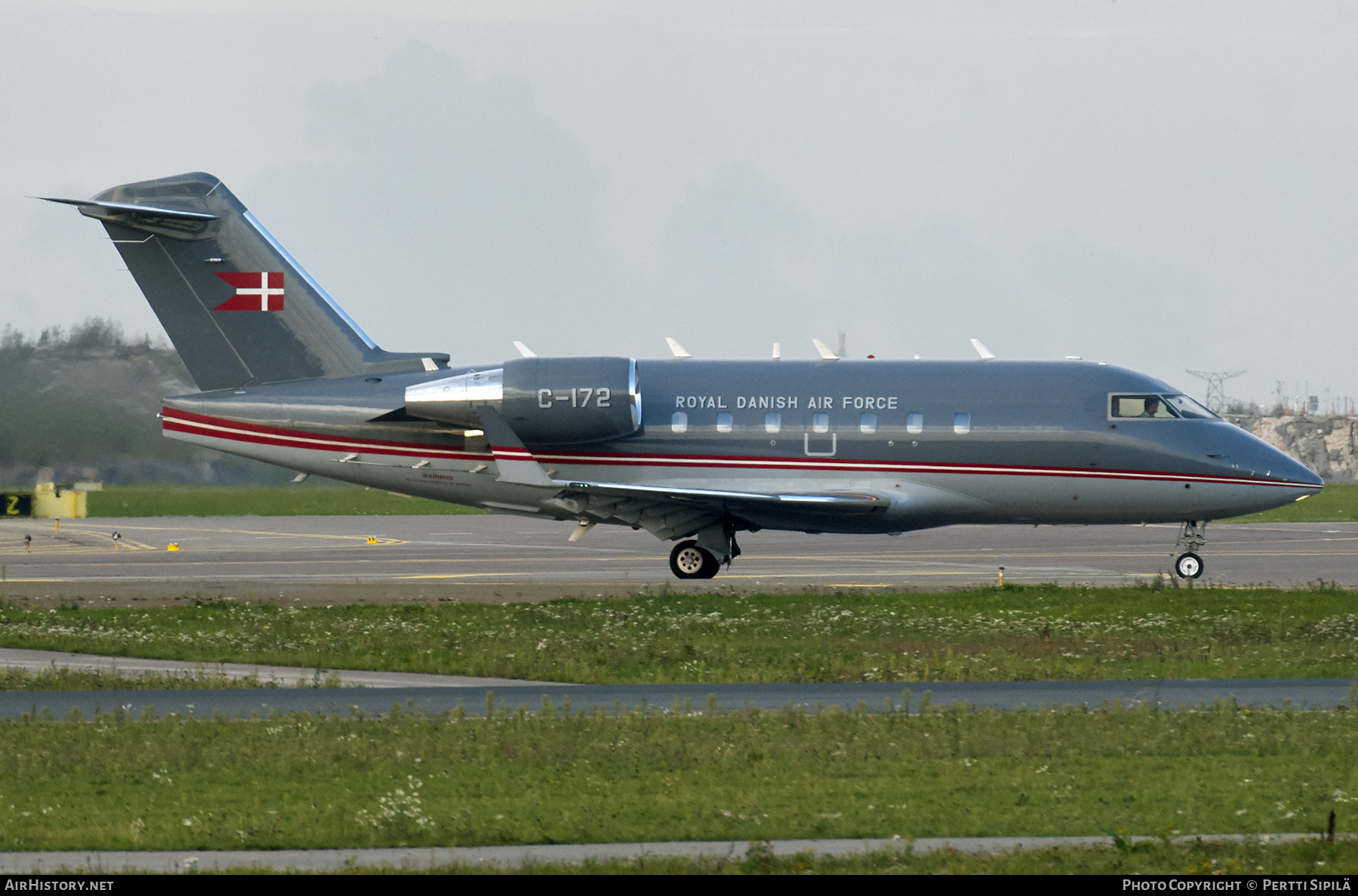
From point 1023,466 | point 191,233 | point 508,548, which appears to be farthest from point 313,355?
point 1023,466

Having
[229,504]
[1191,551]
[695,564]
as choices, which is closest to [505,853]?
[695,564]

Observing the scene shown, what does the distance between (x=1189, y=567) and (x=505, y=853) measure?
23248 mm

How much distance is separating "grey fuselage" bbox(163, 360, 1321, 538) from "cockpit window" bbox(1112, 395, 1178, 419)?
172 millimetres

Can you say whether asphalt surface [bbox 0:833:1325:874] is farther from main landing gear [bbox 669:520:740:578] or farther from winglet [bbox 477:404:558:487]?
main landing gear [bbox 669:520:740:578]

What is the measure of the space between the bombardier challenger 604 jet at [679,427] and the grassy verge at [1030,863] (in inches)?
755

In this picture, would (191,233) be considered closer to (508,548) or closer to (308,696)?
(508,548)

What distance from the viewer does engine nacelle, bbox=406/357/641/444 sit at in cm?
2884

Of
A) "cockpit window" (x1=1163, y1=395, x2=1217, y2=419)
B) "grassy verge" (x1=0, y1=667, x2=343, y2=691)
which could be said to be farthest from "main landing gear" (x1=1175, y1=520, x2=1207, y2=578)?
"grassy verge" (x1=0, y1=667, x2=343, y2=691)

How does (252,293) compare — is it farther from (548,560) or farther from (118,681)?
(118,681)

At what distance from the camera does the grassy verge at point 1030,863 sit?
876 centimetres

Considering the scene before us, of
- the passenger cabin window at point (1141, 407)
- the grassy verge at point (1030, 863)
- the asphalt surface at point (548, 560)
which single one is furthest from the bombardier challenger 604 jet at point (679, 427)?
the grassy verge at point (1030, 863)

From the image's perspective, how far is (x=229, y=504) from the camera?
61531 mm

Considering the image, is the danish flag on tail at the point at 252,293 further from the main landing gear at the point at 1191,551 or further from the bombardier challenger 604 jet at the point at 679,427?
the main landing gear at the point at 1191,551
